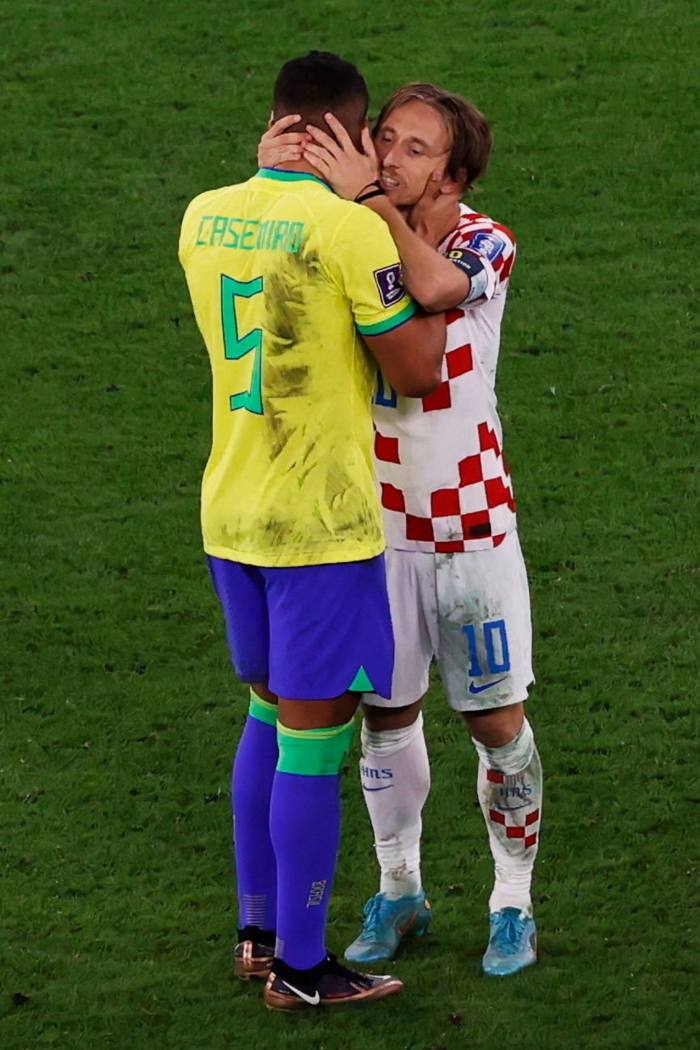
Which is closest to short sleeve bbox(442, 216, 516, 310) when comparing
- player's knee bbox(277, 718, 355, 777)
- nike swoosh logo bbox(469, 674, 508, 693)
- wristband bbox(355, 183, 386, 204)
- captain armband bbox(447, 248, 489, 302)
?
captain armband bbox(447, 248, 489, 302)

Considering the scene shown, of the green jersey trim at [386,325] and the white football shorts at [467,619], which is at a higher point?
the green jersey trim at [386,325]

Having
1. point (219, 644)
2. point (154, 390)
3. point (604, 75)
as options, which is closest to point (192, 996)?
point (219, 644)

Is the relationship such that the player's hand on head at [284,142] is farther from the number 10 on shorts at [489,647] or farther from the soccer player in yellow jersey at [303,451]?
the number 10 on shorts at [489,647]

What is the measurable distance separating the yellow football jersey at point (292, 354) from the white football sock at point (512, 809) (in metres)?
0.61

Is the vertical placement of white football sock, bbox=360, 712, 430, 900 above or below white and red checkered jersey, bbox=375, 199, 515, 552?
below

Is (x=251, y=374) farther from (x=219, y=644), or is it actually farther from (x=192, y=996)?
(x=219, y=644)

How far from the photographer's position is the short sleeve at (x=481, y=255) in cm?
366

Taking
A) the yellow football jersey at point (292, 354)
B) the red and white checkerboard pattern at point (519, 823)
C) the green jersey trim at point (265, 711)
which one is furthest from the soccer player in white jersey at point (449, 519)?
the green jersey trim at point (265, 711)

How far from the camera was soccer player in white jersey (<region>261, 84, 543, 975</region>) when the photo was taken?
3.67m

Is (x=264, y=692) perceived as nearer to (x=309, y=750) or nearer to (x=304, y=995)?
(x=309, y=750)

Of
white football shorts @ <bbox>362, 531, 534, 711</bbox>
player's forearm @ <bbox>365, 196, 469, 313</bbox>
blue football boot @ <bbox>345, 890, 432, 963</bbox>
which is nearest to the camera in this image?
player's forearm @ <bbox>365, 196, 469, 313</bbox>

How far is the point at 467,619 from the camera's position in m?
3.86

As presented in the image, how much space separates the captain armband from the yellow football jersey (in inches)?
7.3

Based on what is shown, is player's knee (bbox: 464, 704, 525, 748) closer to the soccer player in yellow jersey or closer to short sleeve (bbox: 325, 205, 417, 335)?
the soccer player in yellow jersey
